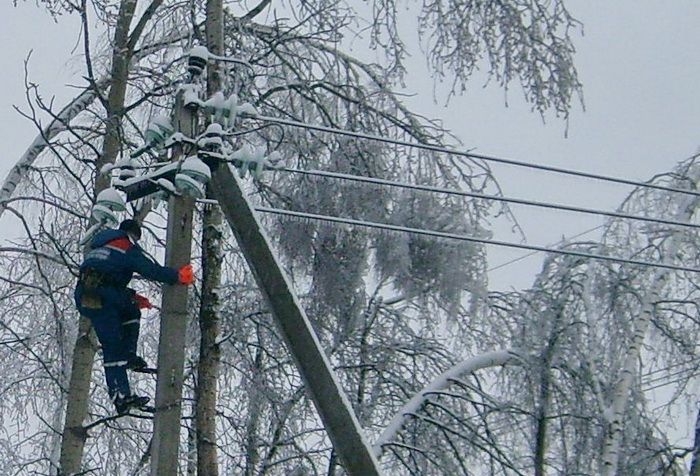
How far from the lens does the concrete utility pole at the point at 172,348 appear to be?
557 cm

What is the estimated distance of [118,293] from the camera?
5.76 meters

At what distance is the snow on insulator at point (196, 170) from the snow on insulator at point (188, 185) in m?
0.02

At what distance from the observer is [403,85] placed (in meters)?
9.27

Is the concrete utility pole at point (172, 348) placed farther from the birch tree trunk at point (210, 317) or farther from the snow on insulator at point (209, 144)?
the birch tree trunk at point (210, 317)

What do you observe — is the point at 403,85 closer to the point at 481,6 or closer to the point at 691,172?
the point at 481,6

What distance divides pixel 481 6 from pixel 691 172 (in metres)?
2.44

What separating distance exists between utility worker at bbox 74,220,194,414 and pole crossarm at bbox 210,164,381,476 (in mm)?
342

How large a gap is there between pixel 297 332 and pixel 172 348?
604 millimetres

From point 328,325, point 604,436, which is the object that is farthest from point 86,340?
point 604,436

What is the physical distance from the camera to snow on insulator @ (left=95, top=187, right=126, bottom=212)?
5.86 m

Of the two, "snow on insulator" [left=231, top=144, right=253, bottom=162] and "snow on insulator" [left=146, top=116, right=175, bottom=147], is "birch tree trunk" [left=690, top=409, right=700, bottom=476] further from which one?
"snow on insulator" [left=146, top=116, right=175, bottom=147]

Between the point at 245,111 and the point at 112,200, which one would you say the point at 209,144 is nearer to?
the point at 245,111

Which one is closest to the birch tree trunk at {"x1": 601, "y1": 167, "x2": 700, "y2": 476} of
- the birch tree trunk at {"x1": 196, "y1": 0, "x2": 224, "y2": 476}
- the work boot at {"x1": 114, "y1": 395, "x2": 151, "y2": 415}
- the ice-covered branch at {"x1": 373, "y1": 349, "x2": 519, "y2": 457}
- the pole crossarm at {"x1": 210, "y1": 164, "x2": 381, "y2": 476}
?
the ice-covered branch at {"x1": 373, "y1": 349, "x2": 519, "y2": 457}

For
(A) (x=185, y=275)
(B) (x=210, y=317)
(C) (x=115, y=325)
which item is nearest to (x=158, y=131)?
(A) (x=185, y=275)
